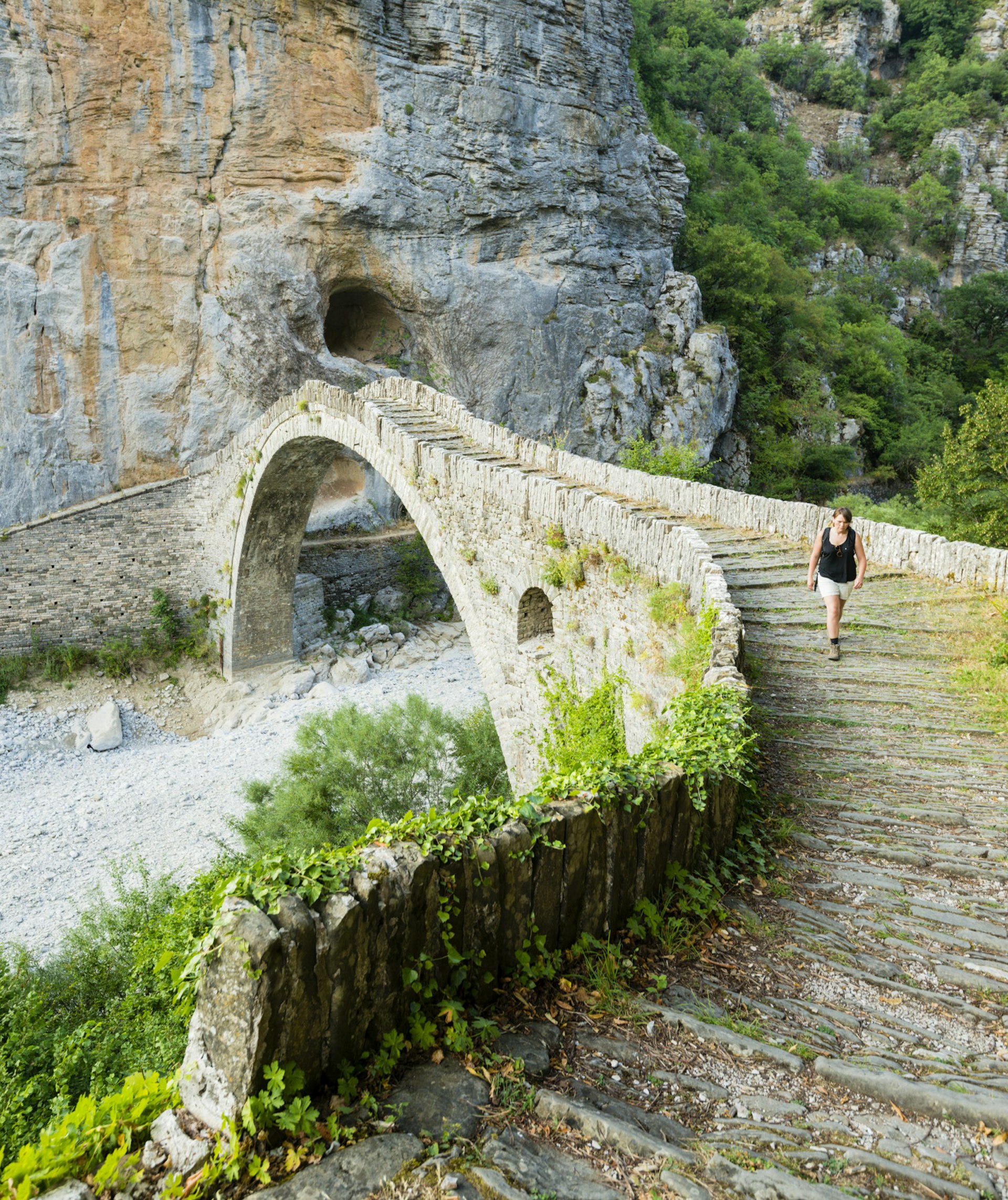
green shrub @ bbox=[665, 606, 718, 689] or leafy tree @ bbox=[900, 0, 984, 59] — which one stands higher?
leafy tree @ bbox=[900, 0, 984, 59]

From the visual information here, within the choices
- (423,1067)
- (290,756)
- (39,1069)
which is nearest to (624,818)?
(423,1067)

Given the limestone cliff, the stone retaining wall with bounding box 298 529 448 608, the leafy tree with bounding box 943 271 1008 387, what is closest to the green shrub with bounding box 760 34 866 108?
the limestone cliff

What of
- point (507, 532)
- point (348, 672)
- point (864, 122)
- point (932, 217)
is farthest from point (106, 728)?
point (864, 122)

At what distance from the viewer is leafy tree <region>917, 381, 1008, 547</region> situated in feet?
45.1

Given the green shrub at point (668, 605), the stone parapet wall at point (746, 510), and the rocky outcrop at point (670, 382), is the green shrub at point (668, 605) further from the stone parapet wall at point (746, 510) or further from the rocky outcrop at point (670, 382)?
the rocky outcrop at point (670, 382)

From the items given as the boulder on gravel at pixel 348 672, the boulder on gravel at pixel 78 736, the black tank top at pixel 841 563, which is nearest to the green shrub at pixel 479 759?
the black tank top at pixel 841 563

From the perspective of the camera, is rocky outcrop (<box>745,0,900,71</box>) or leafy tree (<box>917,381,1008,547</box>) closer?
leafy tree (<box>917,381,1008,547</box>)

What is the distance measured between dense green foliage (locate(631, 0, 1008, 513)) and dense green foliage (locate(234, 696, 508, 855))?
696 inches

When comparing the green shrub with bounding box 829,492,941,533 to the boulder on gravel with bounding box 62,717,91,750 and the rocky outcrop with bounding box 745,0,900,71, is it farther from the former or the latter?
the rocky outcrop with bounding box 745,0,900,71

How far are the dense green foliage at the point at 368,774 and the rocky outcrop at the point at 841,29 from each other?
52974 mm

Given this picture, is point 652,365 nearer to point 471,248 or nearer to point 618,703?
point 471,248

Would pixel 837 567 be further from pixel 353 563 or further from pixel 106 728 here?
pixel 353 563

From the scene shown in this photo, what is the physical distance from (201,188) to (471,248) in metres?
7.24

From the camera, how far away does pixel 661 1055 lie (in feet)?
7.96
